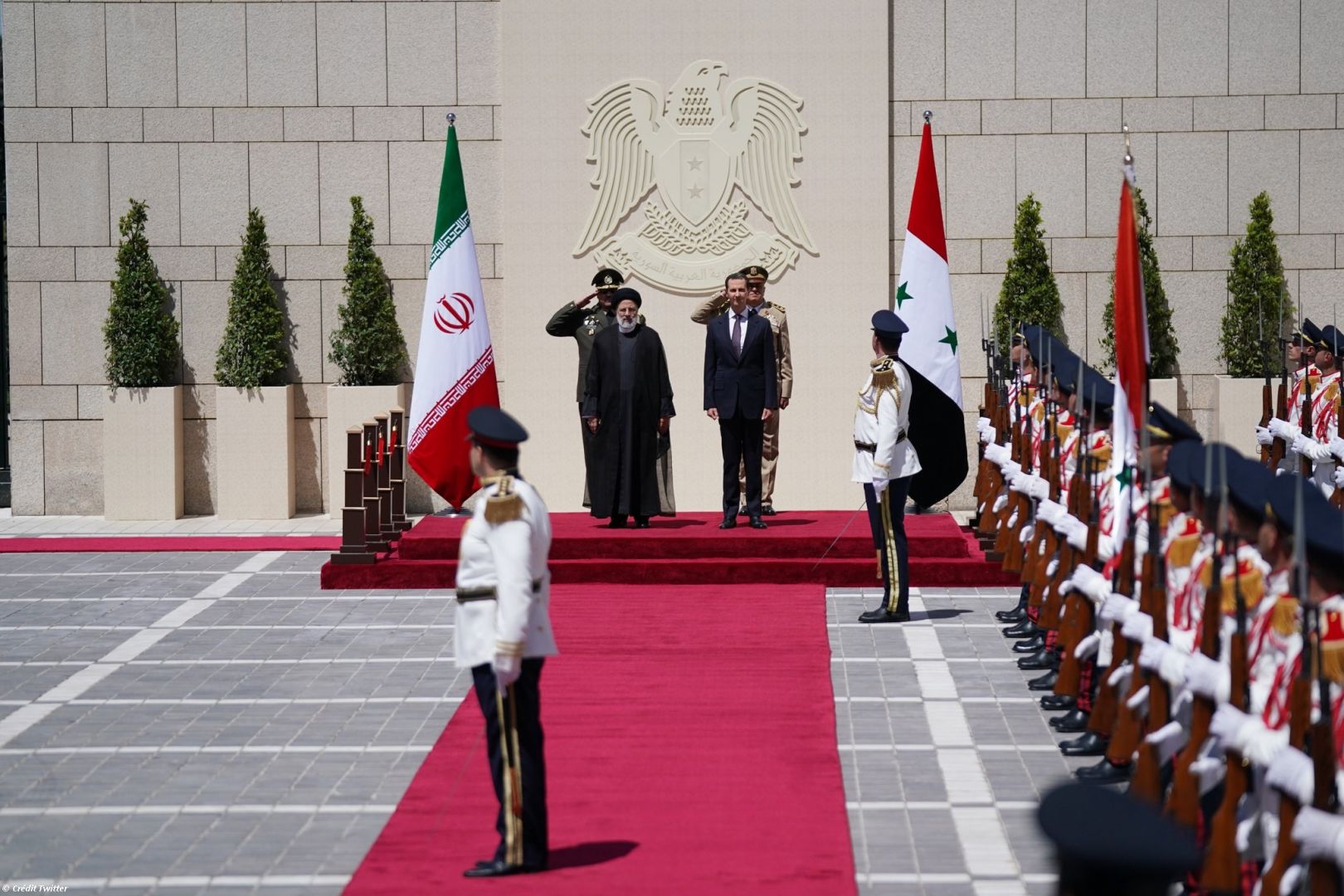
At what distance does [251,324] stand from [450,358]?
3646 mm

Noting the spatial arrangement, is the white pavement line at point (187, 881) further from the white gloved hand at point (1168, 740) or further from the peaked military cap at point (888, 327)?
the peaked military cap at point (888, 327)

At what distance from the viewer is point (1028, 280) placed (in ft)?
54.0

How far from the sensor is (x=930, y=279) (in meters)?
14.0

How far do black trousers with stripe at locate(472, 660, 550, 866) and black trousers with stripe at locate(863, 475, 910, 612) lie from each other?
493 centimetres

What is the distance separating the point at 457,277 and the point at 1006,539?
16.6 ft

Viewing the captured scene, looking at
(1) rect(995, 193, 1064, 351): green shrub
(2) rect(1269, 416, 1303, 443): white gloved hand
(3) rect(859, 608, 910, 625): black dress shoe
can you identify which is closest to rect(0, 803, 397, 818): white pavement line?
(3) rect(859, 608, 910, 625): black dress shoe

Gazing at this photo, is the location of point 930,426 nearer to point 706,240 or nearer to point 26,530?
point 706,240

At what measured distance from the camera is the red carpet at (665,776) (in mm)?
6594

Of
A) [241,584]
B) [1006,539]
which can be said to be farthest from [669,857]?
[241,584]

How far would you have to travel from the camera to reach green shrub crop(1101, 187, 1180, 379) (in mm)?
Result: 16500

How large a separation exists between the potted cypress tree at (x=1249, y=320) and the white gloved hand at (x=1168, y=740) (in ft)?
34.6

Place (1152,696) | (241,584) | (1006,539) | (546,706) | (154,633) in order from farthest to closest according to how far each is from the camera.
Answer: (241,584) < (154,633) < (1006,539) < (546,706) < (1152,696)

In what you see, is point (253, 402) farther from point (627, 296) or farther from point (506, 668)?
point (506, 668)

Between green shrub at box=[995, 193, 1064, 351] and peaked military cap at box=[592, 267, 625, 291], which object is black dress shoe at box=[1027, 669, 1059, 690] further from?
green shrub at box=[995, 193, 1064, 351]
